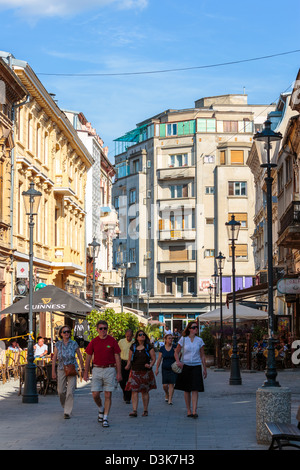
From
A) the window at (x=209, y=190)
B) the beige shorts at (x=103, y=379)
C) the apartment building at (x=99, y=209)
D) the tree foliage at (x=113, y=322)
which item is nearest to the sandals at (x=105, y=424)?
the beige shorts at (x=103, y=379)

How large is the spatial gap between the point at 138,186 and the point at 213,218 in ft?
32.9

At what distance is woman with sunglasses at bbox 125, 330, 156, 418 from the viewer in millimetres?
14656

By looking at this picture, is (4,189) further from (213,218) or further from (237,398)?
(213,218)

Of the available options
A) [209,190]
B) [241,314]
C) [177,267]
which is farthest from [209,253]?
[241,314]

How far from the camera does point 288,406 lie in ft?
37.0

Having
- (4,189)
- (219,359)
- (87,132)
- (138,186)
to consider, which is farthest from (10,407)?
(138,186)

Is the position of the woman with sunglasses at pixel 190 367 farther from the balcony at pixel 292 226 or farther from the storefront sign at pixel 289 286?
the storefront sign at pixel 289 286

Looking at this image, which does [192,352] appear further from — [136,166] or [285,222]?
[136,166]

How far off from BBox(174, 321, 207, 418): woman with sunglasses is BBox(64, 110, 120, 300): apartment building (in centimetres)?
3513

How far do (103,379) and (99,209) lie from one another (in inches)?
1756

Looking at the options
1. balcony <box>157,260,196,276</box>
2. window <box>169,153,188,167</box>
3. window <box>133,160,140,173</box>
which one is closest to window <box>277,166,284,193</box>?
balcony <box>157,260,196,276</box>

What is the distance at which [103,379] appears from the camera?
13.5 metres

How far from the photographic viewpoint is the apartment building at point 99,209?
53156 mm

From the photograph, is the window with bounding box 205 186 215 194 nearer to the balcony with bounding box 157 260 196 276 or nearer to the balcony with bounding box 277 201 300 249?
the balcony with bounding box 157 260 196 276
